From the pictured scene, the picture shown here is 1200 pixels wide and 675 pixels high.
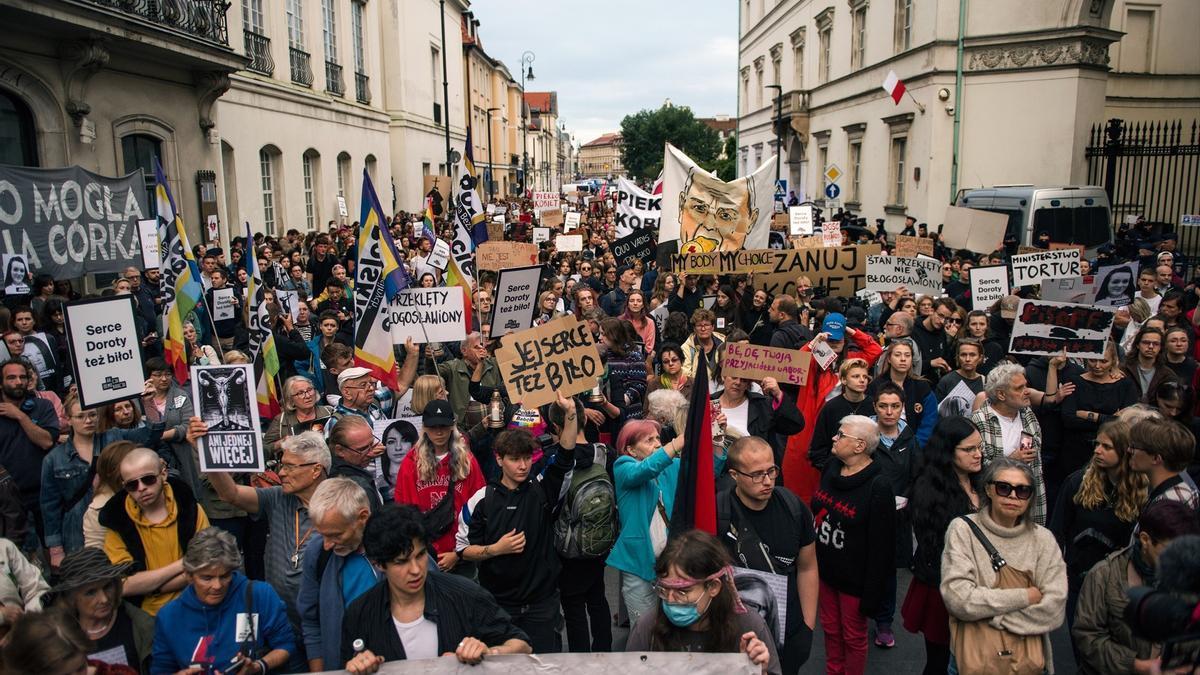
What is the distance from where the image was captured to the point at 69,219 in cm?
1049

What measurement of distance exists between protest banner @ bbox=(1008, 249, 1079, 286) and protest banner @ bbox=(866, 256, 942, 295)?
39.1 inches

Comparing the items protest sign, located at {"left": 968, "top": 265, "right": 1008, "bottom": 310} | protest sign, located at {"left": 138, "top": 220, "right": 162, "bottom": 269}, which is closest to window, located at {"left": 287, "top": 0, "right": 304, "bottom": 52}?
protest sign, located at {"left": 138, "top": 220, "right": 162, "bottom": 269}

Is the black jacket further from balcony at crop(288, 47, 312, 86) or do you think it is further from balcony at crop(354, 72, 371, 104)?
balcony at crop(354, 72, 371, 104)

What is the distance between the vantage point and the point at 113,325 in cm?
526

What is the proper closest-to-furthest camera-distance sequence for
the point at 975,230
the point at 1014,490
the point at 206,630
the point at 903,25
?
the point at 206,630, the point at 1014,490, the point at 975,230, the point at 903,25

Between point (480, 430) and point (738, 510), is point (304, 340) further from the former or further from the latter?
point (738, 510)

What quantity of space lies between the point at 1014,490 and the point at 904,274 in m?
6.48

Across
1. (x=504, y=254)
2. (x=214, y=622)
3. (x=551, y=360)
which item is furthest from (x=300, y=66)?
(x=214, y=622)

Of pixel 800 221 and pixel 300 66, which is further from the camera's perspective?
pixel 300 66

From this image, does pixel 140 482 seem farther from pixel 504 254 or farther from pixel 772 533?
pixel 504 254

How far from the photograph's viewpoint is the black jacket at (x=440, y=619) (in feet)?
10.0

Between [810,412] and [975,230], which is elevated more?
[975,230]

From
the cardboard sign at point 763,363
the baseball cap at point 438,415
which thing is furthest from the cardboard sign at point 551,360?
the cardboard sign at point 763,363

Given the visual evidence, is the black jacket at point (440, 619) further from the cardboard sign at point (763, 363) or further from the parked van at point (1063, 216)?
the parked van at point (1063, 216)
